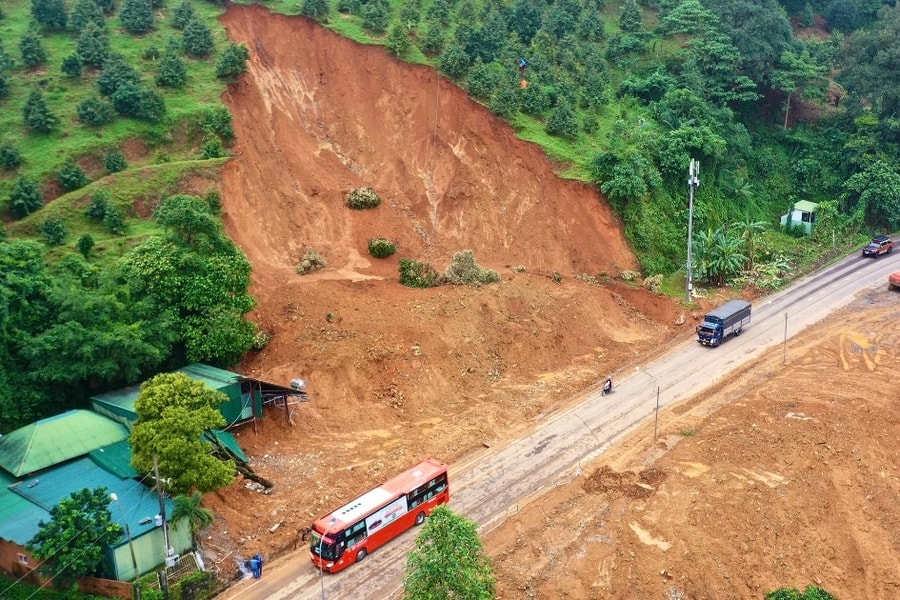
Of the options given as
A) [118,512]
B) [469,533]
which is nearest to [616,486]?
[469,533]

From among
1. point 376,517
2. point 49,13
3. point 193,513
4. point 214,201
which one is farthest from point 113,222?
point 376,517

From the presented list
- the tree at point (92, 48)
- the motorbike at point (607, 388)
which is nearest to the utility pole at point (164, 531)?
the motorbike at point (607, 388)

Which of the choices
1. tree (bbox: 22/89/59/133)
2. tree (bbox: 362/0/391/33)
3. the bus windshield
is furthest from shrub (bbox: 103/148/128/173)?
the bus windshield

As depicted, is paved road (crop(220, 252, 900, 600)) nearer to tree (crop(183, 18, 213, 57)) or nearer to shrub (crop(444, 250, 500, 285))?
shrub (crop(444, 250, 500, 285))

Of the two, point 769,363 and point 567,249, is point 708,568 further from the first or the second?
point 567,249

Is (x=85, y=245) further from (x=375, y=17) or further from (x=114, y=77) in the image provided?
(x=375, y=17)

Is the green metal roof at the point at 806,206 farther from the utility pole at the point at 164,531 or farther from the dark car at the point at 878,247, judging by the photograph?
the utility pole at the point at 164,531
